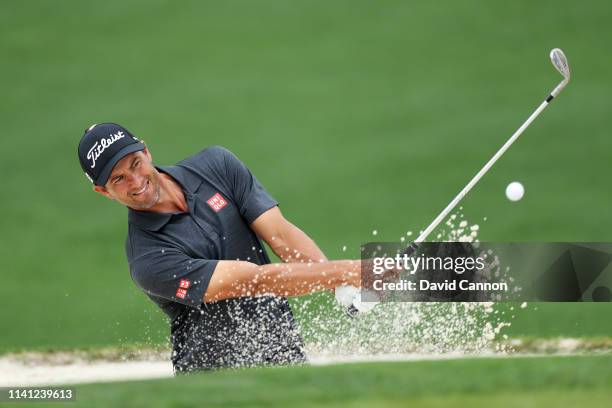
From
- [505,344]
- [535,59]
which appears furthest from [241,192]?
[535,59]

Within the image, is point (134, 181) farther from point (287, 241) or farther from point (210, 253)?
point (287, 241)

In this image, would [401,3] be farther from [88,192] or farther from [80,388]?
[80,388]

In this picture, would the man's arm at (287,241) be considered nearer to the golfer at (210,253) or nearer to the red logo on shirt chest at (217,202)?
the golfer at (210,253)

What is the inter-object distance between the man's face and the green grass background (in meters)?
2.24

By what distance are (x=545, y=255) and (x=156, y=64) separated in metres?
4.79

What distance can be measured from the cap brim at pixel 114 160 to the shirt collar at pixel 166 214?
0.17 m

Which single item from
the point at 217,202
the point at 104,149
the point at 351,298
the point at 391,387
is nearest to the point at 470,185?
the point at 351,298

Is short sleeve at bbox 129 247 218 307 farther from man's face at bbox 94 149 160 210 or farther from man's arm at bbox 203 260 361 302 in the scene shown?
man's face at bbox 94 149 160 210

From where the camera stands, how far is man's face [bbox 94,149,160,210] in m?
3.75

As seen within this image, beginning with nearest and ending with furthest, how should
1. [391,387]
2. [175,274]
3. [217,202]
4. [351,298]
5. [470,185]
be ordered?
1. [391,387]
2. [175,274]
3. [351,298]
4. [217,202]
5. [470,185]

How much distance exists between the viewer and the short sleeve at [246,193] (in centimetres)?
397

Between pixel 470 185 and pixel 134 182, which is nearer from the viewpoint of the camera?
pixel 134 182

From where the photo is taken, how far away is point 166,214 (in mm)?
3822

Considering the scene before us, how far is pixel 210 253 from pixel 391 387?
1.31 metres
